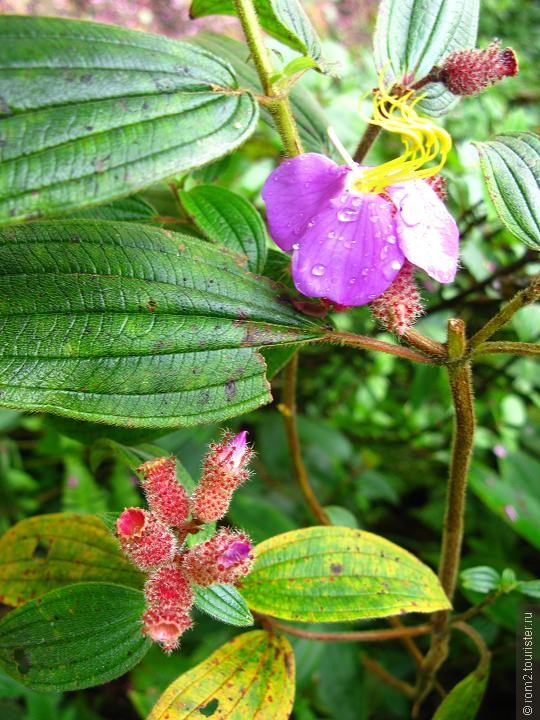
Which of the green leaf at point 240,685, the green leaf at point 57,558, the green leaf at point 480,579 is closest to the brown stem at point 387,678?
the green leaf at point 480,579

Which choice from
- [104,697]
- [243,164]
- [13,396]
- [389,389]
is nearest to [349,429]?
[389,389]

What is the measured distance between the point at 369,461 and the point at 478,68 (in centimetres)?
118

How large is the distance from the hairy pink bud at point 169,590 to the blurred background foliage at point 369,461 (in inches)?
22.7

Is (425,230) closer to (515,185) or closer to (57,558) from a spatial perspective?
(515,185)

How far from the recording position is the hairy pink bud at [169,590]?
0.63m

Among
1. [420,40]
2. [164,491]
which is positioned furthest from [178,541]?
[420,40]

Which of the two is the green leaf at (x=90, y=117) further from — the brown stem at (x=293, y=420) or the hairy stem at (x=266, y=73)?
the brown stem at (x=293, y=420)

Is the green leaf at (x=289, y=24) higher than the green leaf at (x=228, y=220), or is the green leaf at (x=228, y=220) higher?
the green leaf at (x=289, y=24)

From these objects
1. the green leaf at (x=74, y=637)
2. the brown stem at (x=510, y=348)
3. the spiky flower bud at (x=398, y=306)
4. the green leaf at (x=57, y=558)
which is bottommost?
the green leaf at (x=57, y=558)

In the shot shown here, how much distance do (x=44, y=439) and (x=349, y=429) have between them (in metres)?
0.82

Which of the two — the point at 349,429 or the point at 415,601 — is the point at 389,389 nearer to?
the point at 349,429

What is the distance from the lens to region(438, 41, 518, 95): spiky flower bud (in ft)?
2.43

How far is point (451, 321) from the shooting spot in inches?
27.3

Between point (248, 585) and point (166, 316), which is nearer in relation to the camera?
point (166, 316)
